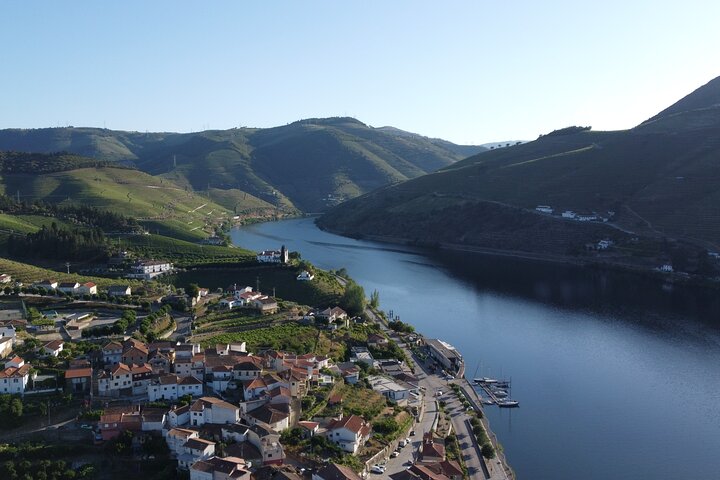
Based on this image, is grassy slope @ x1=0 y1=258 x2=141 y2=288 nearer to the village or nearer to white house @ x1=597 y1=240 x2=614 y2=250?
the village

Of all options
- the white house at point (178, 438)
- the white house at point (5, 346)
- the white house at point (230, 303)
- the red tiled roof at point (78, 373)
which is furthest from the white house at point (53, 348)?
the white house at point (230, 303)

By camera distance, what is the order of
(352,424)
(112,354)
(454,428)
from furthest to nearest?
(112,354) → (454,428) → (352,424)

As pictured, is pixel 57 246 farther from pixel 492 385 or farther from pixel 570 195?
pixel 570 195

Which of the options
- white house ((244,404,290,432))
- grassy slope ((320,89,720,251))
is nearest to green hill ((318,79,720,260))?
grassy slope ((320,89,720,251))

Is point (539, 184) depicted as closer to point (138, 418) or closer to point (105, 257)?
point (105, 257)

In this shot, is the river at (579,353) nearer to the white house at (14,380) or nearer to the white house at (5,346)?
the white house at (14,380)

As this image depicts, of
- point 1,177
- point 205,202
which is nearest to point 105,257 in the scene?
point 1,177

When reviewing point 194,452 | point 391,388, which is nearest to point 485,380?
point 391,388
